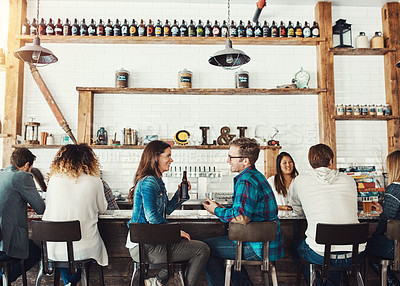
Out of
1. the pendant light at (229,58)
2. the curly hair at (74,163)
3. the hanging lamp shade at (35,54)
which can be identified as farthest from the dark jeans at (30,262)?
the pendant light at (229,58)

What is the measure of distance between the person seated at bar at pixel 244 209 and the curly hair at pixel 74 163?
890 mm

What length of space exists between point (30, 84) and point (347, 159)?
5.05 m

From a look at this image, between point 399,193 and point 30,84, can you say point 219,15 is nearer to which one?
point 30,84

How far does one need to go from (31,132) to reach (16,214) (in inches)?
113

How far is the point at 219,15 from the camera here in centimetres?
553

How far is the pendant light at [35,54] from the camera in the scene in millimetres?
3602

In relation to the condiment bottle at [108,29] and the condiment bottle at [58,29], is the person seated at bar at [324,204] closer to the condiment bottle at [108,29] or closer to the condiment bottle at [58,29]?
the condiment bottle at [108,29]

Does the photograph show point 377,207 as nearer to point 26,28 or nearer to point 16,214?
point 16,214

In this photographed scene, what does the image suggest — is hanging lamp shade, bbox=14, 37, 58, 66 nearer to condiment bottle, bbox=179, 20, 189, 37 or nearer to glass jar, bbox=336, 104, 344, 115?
condiment bottle, bbox=179, 20, 189, 37

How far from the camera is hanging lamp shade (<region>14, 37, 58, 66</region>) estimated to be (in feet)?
11.8

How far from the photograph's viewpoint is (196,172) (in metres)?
5.08

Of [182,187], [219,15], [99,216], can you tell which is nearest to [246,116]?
[219,15]

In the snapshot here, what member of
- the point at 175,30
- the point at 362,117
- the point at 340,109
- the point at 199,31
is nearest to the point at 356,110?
the point at 362,117

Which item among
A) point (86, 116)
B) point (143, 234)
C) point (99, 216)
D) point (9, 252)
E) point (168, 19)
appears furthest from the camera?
point (168, 19)
